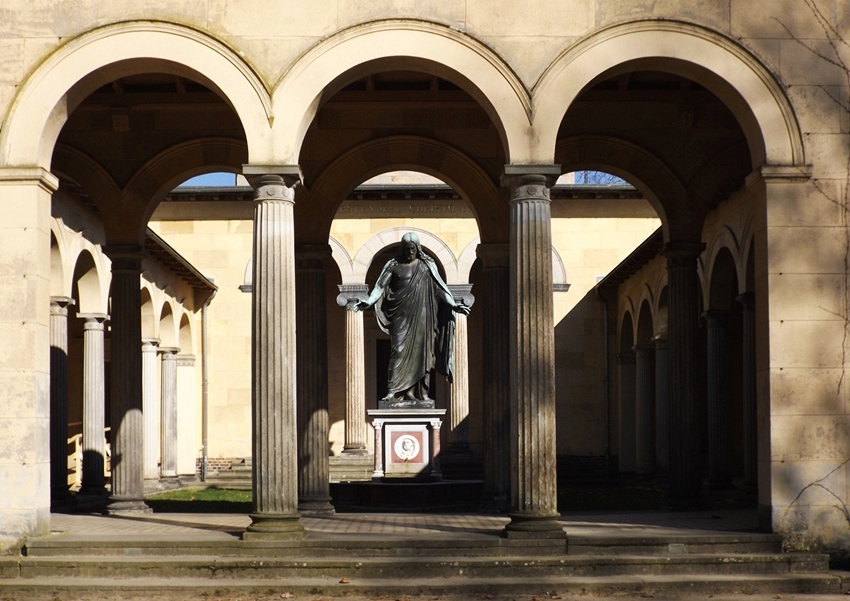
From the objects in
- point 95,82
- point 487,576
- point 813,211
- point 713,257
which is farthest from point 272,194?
point 713,257

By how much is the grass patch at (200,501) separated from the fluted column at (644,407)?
11102 mm

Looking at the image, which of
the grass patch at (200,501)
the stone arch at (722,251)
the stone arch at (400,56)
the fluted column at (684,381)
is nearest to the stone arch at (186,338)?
the grass patch at (200,501)

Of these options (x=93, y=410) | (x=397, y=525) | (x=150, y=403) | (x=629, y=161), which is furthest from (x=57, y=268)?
(x=629, y=161)

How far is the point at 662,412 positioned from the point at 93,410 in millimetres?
11129

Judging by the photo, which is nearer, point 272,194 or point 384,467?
point 272,194

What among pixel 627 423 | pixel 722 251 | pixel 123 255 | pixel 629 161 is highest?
pixel 629 161

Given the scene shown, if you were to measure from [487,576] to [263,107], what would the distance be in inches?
239

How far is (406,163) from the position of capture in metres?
20.6

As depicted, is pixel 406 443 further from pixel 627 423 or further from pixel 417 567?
pixel 627 423

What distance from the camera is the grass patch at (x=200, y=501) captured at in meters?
21.8

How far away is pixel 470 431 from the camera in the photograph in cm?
3944

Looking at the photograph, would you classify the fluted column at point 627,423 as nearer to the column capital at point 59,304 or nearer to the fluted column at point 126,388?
the column capital at point 59,304

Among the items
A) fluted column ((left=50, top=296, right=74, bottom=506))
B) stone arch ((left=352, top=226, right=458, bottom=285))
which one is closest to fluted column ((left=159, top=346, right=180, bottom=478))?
stone arch ((left=352, top=226, right=458, bottom=285))

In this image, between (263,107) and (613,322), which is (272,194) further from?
(613,322)
